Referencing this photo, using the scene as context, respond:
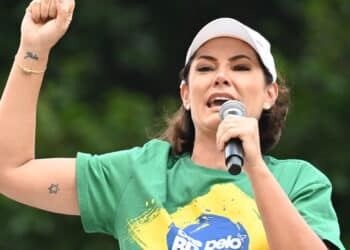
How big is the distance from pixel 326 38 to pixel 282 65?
100 centimetres

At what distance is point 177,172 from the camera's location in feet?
17.6

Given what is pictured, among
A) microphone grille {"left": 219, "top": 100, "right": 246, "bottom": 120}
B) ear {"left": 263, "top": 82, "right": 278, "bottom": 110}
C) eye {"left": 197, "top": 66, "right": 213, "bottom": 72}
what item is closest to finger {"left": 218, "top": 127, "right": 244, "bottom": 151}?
microphone grille {"left": 219, "top": 100, "right": 246, "bottom": 120}

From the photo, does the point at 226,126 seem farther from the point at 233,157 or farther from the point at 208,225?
the point at 208,225

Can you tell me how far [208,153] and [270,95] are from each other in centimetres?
30

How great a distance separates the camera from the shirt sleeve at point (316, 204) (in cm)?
510

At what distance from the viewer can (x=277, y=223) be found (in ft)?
15.9

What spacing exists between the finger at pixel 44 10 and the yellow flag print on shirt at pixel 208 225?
0.69 metres

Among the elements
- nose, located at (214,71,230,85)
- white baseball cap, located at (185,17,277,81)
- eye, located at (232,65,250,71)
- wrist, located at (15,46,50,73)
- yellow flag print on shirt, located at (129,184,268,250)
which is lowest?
yellow flag print on shirt, located at (129,184,268,250)

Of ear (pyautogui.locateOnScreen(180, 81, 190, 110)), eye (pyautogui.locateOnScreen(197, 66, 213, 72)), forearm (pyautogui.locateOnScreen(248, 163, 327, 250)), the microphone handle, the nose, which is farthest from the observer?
ear (pyautogui.locateOnScreen(180, 81, 190, 110))

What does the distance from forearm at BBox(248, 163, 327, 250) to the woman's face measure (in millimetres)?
342

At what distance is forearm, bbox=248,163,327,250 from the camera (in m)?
4.85

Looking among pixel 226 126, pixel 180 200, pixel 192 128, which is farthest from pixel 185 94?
pixel 226 126

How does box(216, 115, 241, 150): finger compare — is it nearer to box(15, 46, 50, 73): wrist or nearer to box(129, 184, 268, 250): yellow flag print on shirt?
box(129, 184, 268, 250): yellow flag print on shirt

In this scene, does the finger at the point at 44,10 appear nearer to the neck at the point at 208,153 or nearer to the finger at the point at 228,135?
the neck at the point at 208,153
